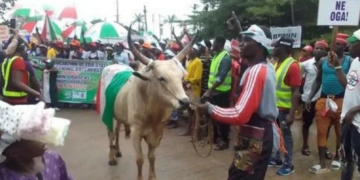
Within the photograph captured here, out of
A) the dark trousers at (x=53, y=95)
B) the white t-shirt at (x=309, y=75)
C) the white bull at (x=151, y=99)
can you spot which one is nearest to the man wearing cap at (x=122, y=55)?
the dark trousers at (x=53, y=95)

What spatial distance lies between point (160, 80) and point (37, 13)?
73.3 ft

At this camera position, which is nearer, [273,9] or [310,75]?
[310,75]

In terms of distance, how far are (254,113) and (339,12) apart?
2.63m

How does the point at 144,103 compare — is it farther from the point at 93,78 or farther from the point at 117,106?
the point at 93,78

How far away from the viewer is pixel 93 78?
13086 millimetres

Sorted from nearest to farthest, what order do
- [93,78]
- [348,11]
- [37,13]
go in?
[348,11] → [93,78] → [37,13]

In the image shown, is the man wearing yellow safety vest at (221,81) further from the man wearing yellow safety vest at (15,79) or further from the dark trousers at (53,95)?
the dark trousers at (53,95)

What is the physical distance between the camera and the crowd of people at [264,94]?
154 inches

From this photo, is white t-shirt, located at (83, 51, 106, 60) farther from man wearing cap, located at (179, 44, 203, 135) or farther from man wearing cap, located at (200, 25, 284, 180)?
man wearing cap, located at (200, 25, 284, 180)

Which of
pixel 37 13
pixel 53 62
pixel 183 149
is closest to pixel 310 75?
pixel 183 149

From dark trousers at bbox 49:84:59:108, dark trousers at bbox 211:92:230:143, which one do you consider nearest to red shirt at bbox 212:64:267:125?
dark trousers at bbox 211:92:230:143

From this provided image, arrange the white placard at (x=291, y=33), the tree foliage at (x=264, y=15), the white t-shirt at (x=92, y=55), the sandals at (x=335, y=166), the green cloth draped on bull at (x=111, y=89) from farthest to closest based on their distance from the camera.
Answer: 1. the tree foliage at (x=264, y=15)
2. the white t-shirt at (x=92, y=55)
3. the white placard at (x=291, y=33)
4. the green cloth draped on bull at (x=111, y=89)
5. the sandals at (x=335, y=166)

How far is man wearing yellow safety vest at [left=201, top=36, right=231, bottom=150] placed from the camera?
8.22m

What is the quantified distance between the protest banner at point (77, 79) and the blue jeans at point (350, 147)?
8.78 metres
